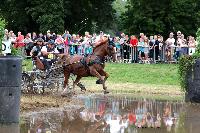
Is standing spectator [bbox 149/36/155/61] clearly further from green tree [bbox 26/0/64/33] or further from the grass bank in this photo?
green tree [bbox 26/0/64/33]

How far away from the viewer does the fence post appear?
13.6 metres

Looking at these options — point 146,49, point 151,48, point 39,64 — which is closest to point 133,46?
point 146,49

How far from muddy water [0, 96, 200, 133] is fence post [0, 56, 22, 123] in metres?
0.34

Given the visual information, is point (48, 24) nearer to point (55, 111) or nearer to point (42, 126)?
point (55, 111)

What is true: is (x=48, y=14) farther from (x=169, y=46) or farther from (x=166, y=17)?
(x=169, y=46)

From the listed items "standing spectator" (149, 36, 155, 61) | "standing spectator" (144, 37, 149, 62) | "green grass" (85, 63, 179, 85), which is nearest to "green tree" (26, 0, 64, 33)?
"standing spectator" (149, 36, 155, 61)

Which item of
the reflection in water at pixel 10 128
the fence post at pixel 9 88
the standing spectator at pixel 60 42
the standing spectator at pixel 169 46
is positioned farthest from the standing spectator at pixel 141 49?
the reflection in water at pixel 10 128

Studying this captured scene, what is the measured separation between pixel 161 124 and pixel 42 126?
2.76 meters

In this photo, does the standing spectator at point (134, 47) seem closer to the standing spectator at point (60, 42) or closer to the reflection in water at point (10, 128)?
the standing spectator at point (60, 42)

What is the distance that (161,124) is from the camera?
14.5 meters

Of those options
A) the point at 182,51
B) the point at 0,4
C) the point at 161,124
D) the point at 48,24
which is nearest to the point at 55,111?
the point at 161,124

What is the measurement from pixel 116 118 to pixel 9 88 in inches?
122

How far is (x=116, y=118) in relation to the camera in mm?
15578

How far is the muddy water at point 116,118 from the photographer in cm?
1345
